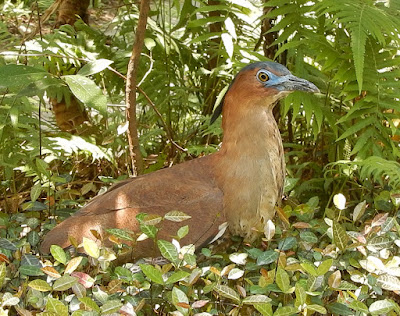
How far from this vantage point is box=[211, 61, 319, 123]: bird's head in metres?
3.25

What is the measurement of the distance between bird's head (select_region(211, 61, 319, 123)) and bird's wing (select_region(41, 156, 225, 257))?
1.34ft

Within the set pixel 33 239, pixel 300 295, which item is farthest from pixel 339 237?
pixel 33 239

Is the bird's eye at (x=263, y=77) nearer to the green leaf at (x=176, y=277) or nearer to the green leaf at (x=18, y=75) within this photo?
the green leaf at (x=18, y=75)

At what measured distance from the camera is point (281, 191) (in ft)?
10.9

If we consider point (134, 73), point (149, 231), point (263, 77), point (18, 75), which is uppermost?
point (18, 75)

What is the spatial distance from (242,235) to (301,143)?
1.67 m

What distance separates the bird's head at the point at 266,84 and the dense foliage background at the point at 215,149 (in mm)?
391

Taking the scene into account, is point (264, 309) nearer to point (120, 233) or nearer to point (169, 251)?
point (169, 251)

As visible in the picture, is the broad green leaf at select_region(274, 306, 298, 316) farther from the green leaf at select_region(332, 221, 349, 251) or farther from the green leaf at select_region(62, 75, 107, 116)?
the green leaf at select_region(62, 75, 107, 116)

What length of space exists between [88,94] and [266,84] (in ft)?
3.05

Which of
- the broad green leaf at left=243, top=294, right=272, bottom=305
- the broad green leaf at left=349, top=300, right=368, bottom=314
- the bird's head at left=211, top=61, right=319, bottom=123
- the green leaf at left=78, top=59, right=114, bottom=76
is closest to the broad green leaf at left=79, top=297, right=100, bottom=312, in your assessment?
the broad green leaf at left=243, top=294, right=272, bottom=305

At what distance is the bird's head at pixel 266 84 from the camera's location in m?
3.25

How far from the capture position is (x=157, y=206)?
3.19 metres

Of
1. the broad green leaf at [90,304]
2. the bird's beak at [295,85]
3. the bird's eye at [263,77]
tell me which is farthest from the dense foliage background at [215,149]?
the bird's eye at [263,77]
